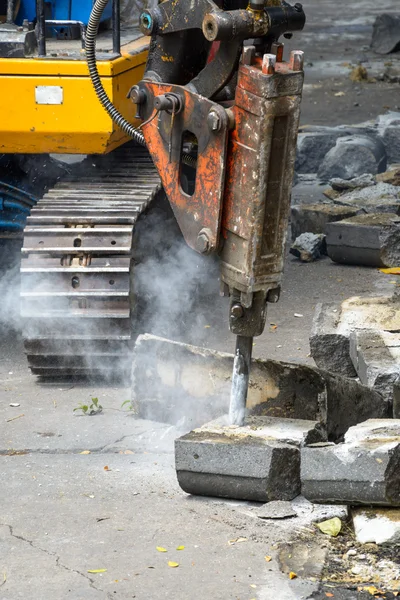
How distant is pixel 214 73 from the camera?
169 inches

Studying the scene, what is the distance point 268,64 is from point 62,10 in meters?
3.16

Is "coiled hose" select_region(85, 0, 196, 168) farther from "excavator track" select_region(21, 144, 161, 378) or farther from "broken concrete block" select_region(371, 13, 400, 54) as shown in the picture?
"broken concrete block" select_region(371, 13, 400, 54)

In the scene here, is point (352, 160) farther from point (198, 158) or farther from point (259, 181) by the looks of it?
point (259, 181)

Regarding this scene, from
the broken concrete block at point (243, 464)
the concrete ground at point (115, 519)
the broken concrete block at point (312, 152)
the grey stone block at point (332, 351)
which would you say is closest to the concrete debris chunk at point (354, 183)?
the broken concrete block at point (312, 152)

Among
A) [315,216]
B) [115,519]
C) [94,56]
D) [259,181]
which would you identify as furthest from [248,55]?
[315,216]

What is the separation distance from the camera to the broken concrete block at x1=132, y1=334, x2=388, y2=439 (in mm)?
4750

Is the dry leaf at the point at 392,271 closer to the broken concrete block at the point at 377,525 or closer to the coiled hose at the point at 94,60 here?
the coiled hose at the point at 94,60

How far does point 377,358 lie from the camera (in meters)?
5.14

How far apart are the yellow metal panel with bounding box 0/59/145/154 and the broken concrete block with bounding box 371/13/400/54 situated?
539 inches

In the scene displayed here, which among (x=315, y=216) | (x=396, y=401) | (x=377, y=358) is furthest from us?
(x=315, y=216)

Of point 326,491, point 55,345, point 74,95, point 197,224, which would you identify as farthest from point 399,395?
point 74,95

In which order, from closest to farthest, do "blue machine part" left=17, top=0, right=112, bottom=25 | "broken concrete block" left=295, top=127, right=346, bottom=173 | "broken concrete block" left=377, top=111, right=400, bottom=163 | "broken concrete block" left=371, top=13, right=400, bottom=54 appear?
1. "blue machine part" left=17, top=0, right=112, bottom=25
2. "broken concrete block" left=295, top=127, right=346, bottom=173
3. "broken concrete block" left=377, top=111, right=400, bottom=163
4. "broken concrete block" left=371, top=13, right=400, bottom=54

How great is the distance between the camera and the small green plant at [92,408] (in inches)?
212

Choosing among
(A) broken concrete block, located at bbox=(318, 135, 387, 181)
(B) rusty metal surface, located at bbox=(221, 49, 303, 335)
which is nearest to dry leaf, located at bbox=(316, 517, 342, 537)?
(B) rusty metal surface, located at bbox=(221, 49, 303, 335)
